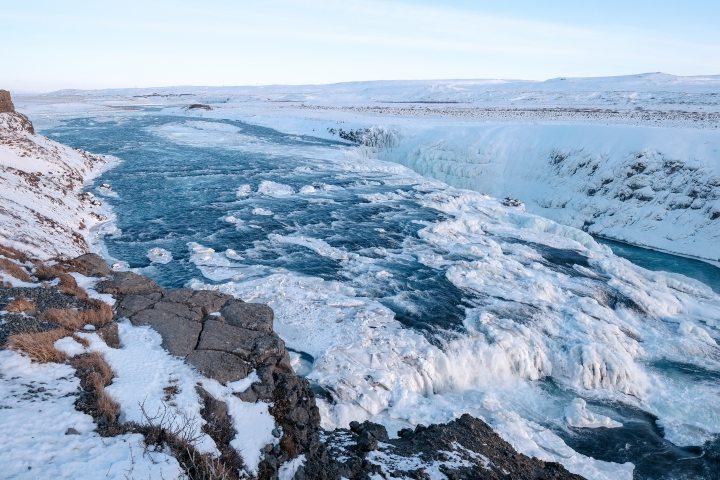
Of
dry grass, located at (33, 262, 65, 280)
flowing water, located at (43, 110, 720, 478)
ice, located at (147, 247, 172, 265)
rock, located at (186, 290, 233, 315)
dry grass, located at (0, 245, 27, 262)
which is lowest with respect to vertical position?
flowing water, located at (43, 110, 720, 478)

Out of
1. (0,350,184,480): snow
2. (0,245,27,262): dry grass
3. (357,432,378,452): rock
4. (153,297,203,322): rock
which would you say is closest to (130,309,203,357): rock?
(153,297,203,322): rock

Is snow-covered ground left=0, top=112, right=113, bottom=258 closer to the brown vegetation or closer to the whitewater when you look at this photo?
the whitewater

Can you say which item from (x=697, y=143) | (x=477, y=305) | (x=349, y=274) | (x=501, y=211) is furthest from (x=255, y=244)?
(x=697, y=143)

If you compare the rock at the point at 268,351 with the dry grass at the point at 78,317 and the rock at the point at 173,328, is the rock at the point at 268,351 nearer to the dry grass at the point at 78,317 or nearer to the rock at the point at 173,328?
the rock at the point at 173,328

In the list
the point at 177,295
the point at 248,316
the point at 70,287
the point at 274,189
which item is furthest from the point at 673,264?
the point at 70,287

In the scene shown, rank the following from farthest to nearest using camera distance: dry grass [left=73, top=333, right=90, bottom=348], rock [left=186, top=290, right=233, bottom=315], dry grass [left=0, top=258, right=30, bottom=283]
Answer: rock [left=186, top=290, right=233, bottom=315], dry grass [left=0, top=258, right=30, bottom=283], dry grass [left=73, top=333, right=90, bottom=348]

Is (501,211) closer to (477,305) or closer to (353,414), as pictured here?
(477,305)
